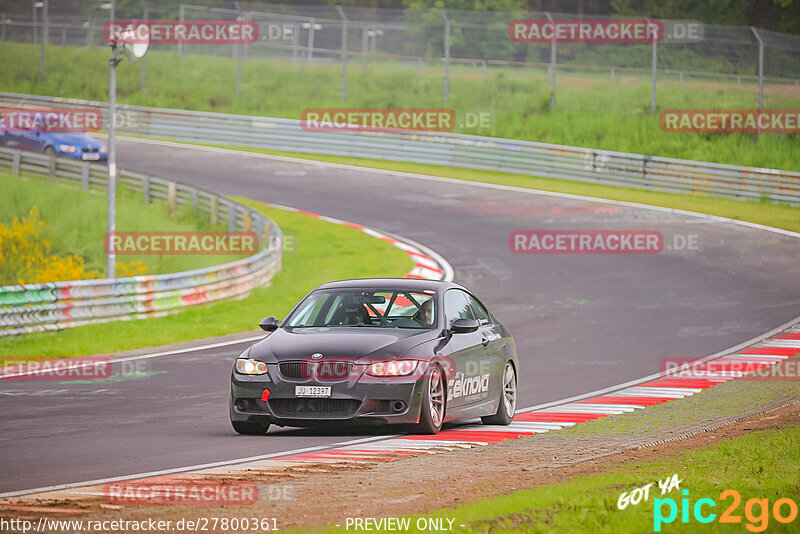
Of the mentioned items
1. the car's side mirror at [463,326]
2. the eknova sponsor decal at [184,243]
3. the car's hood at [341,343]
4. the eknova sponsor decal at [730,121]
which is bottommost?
the eknova sponsor decal at [184,243]

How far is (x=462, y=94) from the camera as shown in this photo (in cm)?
4434

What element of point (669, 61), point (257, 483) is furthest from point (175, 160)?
point (257, 483)

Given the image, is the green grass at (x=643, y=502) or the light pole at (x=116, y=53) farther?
the light pole at (x=116, y=53)

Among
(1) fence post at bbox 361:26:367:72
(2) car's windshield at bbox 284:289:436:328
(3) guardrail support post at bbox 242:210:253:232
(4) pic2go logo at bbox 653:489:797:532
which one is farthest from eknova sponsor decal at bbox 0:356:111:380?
(1) fence post at bbox 361:26:367:72

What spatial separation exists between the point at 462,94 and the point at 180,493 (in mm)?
37949

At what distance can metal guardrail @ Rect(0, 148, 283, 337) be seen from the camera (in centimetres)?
1823

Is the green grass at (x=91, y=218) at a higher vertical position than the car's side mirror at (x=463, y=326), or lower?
lower

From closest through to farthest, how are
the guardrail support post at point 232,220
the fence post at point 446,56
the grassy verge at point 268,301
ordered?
1. the grassy verge at point 268,301
2. the guardrail support post at point 232,220
3. the fence post at point 446,56

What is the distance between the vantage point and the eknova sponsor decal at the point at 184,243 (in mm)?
28312

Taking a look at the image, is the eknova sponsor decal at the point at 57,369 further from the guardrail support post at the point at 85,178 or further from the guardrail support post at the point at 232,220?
the guardrail support post at the point at 85,178

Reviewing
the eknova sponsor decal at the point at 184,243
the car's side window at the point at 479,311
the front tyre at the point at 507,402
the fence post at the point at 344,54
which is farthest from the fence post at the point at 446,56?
the front tyre at the point at 507,402

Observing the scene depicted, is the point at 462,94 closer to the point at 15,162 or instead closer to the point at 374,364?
→ the point at 15,162

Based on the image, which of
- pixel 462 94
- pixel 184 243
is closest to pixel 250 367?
pixel 184 243

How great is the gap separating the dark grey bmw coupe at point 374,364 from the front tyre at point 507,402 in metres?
0.02
